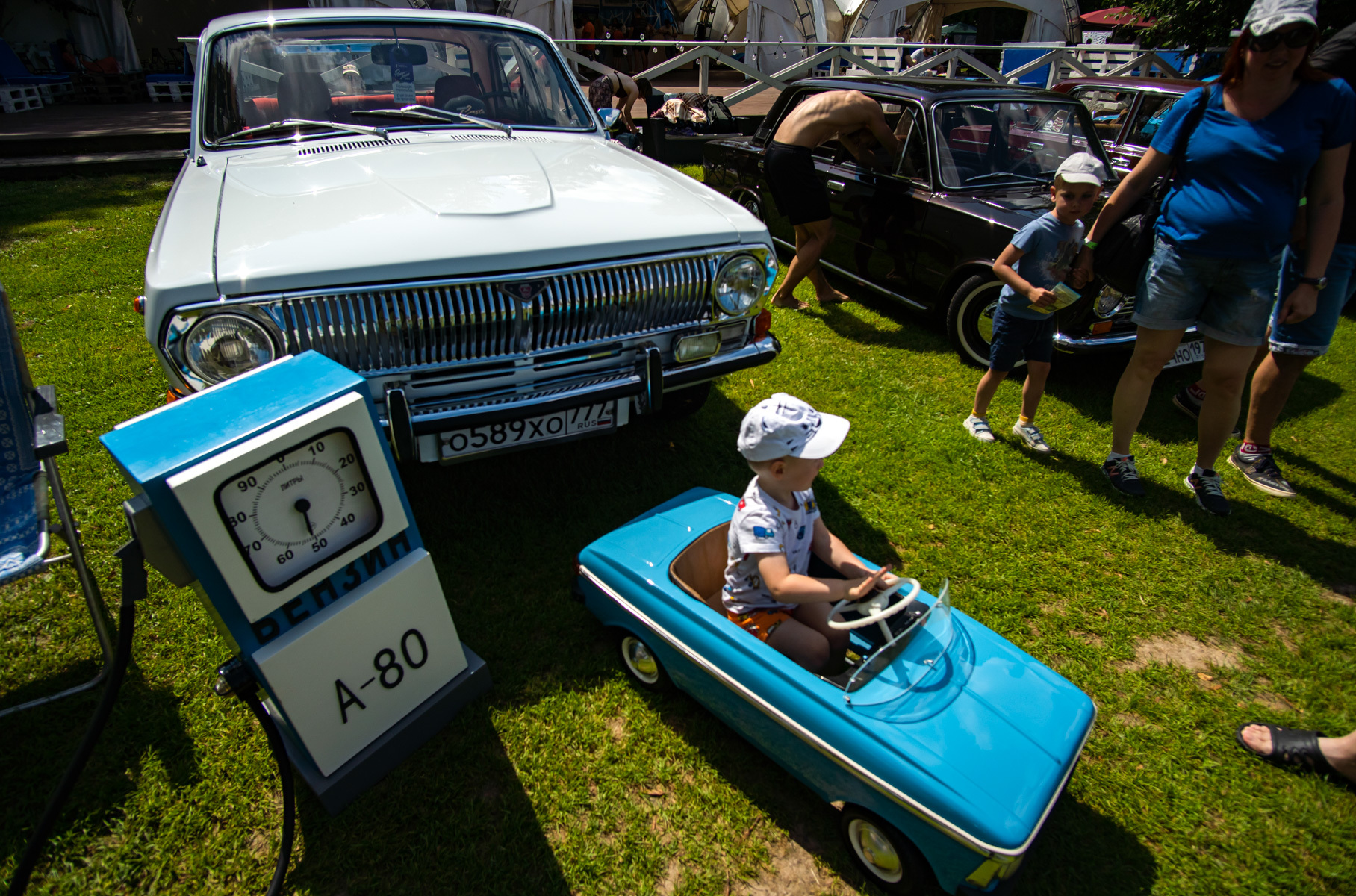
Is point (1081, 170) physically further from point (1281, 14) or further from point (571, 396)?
point (571, 396)

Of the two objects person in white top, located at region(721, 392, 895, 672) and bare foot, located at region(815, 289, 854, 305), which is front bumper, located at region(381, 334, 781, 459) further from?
bare foot, located at region(815, 289, 854, 305)

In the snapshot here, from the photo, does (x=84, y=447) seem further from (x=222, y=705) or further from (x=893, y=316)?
(x=893, y=316)

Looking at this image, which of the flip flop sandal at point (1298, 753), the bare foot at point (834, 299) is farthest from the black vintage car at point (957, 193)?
the flip flop sandal at point (1298, 753)

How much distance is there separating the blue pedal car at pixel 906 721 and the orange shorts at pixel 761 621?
0.10 m

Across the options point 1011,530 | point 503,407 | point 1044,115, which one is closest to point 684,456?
point 503,407

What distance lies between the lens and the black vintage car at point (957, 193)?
4273mm

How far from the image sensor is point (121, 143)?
9.93 m

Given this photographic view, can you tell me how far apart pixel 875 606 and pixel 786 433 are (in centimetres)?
55

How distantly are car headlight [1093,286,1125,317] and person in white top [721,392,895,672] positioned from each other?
281 centimetres

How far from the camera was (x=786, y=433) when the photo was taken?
1.89 m

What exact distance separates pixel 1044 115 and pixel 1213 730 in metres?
4.25

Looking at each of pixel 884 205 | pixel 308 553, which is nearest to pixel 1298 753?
pixel 308 553

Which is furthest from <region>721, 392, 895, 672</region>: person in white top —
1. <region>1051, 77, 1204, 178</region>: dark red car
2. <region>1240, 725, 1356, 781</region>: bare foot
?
<region>1051, 77, 1204, 178</region>: dark red car

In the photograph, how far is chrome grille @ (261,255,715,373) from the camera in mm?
2193
